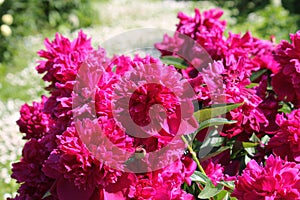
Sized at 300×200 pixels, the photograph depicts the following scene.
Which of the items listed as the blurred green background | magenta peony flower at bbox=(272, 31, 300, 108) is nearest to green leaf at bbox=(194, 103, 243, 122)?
magenta peony flower at bbox=(272, 31, 300, 108)

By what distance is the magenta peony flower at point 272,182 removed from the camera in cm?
106

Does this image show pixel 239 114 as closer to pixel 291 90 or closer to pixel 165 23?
pixel 291 90

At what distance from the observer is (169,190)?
119 cm

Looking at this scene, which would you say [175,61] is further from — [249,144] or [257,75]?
[249,144]

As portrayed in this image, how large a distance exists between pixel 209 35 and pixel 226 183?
0.56 meters

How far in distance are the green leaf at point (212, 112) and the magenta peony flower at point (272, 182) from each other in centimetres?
21

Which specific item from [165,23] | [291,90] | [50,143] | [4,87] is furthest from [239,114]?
[165,23]

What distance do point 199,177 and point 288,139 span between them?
25cm

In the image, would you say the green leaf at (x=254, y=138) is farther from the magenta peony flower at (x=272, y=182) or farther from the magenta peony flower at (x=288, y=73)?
the magenta peony flower at (x=272, y=182)

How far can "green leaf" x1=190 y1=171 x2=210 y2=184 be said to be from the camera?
1.26 m

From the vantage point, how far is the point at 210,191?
1213 mm

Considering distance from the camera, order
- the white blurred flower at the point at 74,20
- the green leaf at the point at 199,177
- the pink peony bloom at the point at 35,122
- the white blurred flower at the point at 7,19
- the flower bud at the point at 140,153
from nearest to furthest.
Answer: the flower bud at the point at 140,153 < the green leaf at the point at 199,177 < the pink peony bloom at the point at 35,122 < the white blurred flower at the point at 7,19 < the white blurred flower at the point at 74,20

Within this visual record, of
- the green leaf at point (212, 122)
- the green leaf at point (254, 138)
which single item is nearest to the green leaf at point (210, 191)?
the green leaf at point (212, 122)

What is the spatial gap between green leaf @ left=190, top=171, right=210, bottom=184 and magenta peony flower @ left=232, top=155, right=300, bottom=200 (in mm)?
171
